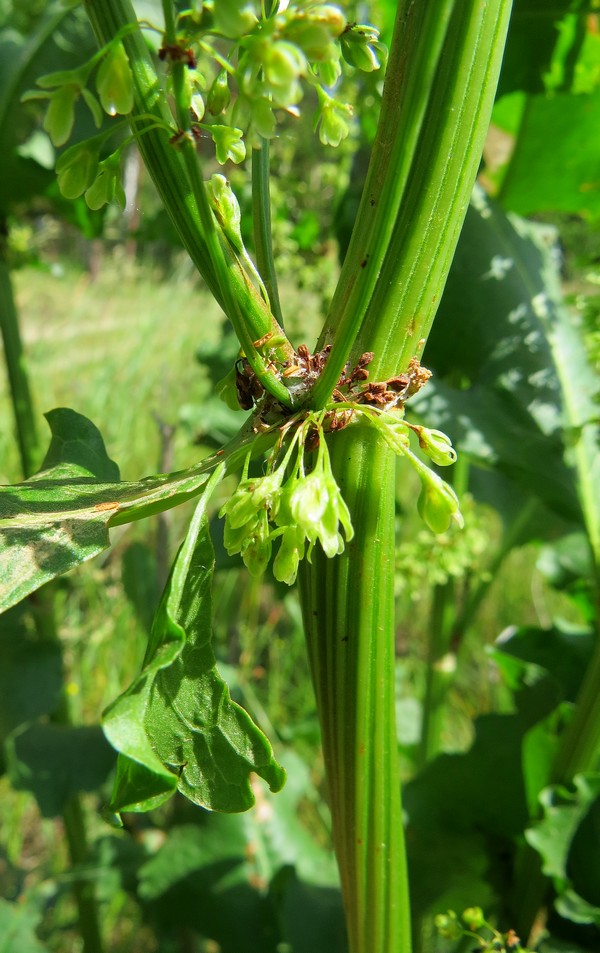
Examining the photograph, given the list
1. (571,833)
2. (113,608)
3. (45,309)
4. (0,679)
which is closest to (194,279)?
(45,309)

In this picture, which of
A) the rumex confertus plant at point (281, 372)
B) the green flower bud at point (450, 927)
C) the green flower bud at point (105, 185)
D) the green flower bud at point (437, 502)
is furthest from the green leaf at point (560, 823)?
the green flower bud at point (105, 185)

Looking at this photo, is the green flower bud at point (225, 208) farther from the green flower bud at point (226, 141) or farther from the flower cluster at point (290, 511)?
the flower cluster at point (290, 511)

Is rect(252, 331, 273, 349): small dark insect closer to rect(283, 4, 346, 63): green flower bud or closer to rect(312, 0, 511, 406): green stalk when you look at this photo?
rect(312, 0, 511, 406): green stalk

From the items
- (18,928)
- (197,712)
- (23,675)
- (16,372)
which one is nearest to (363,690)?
(197,712)

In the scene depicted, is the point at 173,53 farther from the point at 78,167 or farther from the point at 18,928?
the point at 18,928

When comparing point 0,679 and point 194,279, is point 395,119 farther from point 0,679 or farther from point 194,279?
point 194,279
